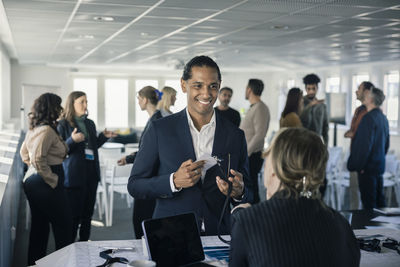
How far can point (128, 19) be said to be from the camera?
611 centimetres

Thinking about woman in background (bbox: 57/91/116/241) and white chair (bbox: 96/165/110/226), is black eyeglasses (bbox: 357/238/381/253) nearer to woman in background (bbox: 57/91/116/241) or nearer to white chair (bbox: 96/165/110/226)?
woman in background (bbox: 57/91/116/241)

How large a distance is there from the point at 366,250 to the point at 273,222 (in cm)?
103

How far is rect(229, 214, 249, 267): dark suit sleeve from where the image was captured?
4.90 ft

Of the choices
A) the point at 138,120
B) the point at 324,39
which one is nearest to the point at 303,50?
the point at 324,39

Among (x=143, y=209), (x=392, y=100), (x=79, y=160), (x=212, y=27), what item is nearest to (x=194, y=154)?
(x=143, y=209)

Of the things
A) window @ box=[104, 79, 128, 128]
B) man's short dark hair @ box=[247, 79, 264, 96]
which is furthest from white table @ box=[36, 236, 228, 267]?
window @ box=[104, 79, 128, 128]

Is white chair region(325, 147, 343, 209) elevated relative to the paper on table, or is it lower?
lower

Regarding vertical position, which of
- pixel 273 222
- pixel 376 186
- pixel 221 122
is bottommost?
pixel 376 186

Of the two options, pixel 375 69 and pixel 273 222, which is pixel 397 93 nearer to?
pixel 375 69

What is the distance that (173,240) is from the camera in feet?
6.15

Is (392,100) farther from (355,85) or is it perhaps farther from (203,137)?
(203,137)

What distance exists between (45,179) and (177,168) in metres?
2.00

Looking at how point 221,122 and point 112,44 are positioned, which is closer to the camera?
point 221,122

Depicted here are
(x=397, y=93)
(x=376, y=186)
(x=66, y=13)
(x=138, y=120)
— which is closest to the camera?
(x=376, y=186)
